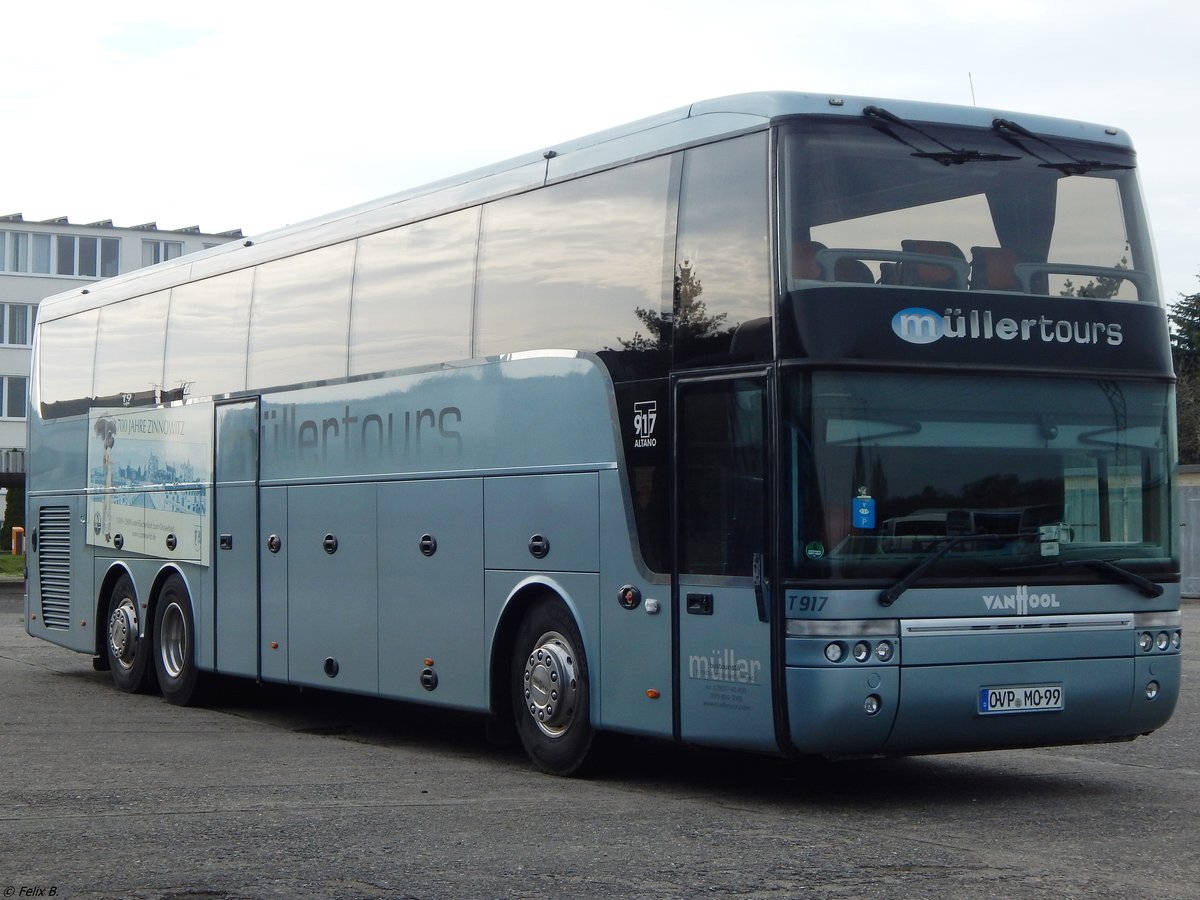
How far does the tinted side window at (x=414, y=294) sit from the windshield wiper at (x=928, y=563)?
13.1ft

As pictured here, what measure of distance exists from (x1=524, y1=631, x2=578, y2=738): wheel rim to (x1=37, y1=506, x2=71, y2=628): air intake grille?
904 centimetres

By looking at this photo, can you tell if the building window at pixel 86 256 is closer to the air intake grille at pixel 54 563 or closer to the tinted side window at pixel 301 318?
the air intake grille at pixel 54 563

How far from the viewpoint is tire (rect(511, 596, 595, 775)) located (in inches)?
439

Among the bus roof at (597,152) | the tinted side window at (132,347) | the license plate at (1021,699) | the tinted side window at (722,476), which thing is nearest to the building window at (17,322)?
the tinted side window at (132,347)

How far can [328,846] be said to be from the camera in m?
8.46

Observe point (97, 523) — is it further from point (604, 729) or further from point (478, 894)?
point (478, 894)

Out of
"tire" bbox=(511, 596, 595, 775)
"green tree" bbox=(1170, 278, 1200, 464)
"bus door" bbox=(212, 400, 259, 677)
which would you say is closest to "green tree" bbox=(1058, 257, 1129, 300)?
"tire" bbox=(511, 596, 595, 775)

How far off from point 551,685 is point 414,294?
10.9ft

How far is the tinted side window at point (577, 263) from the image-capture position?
10.8 meters

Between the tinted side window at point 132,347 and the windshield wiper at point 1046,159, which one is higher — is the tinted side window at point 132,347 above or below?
below

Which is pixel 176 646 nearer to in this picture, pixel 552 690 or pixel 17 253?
pixel 552 690

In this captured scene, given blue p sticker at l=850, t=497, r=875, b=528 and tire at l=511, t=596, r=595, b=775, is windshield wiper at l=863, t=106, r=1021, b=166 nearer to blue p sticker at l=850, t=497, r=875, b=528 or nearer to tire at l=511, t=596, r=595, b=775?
blue p sticker at l=850, t=497, r=875, b=528

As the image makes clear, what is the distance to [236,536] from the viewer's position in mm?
15820

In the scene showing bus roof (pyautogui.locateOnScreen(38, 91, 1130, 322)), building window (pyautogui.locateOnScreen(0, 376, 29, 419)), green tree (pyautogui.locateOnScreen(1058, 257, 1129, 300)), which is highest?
building window (pyautogui.locateOnScreen(0, 376, 29, 419))
